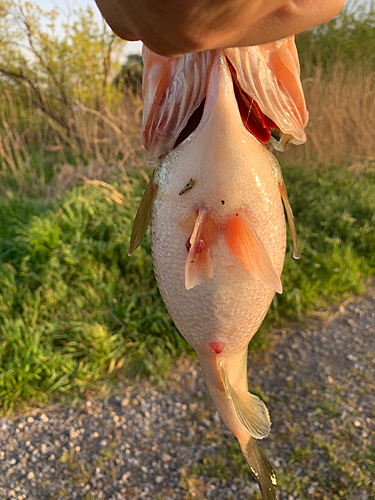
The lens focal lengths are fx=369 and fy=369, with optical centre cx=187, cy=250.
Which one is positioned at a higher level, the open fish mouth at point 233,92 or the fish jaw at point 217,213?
the open fish mouth at point 233,92

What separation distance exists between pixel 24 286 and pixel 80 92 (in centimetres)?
266

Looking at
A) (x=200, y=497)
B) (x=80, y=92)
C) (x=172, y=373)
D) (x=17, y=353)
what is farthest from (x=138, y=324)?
(x=80, y=92)

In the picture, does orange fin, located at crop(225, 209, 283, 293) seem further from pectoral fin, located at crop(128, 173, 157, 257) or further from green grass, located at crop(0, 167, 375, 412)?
green grass, located at crop(0, 167, 375, 412)

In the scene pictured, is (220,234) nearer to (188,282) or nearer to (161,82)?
(188,282)

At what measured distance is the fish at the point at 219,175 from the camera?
0.51 metres

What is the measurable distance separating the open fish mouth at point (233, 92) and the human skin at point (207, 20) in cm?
19

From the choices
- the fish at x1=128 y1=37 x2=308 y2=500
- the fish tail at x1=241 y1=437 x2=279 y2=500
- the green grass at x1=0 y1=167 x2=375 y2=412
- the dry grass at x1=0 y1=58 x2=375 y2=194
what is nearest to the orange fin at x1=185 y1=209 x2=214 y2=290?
the fish at x1=128 y1=37 x2=308 y2=500

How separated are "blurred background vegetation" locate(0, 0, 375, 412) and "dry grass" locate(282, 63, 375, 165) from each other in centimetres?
1

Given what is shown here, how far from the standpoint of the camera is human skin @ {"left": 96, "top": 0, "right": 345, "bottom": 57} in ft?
0.87

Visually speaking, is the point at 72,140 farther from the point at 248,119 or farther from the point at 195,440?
the point at 248,119

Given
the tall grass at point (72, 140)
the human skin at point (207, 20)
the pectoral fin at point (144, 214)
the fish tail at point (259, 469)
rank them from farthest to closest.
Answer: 1. the tall grass at point (72, 140)
2. the fish tail at point (259, 469)
3. the pectoral fin at point (144, 214)
4. the human skin at point (207, 20)

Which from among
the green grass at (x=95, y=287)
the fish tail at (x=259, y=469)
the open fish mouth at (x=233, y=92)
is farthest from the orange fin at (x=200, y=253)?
the green grass at (x=95, y=287)

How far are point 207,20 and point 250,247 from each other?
32 centimetres

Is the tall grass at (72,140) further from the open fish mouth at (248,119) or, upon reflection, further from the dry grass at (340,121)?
the open fish mouth at (248,119)
